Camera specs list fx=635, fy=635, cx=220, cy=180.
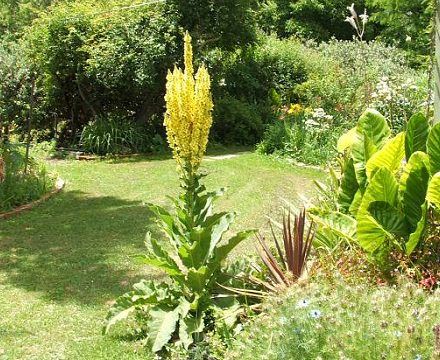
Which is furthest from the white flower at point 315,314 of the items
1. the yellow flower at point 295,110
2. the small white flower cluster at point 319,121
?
the yellow flower at point 295,110

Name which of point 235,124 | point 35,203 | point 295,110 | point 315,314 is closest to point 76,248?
point 35,203

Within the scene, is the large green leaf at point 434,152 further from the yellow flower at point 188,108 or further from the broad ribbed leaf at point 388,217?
the yellow flower at point 188,108

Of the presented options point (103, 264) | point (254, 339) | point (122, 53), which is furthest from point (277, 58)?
point (254, 339)

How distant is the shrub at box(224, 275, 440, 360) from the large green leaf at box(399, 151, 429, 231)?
626 mm

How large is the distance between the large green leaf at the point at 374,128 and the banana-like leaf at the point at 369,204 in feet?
2.81

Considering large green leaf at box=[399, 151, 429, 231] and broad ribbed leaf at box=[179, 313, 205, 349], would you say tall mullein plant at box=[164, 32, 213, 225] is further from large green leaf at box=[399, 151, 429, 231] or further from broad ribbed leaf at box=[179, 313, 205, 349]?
large green leaf at box=[399, 151, 429, 231]

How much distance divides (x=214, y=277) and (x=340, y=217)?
1.06 meters

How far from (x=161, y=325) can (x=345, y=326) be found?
5.69 feet

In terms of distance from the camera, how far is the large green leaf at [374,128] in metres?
5.11

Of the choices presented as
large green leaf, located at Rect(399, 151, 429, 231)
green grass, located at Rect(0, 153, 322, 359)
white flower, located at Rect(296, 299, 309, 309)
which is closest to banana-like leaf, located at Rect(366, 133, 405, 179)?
large green leaf, located at Rect(399, 151, 429, 231)

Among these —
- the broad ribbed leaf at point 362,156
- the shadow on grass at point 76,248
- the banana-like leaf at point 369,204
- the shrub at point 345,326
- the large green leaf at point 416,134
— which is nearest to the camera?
the shrub at point 345,326

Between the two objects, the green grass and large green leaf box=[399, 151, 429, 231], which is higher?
large green leaf box=[399, 151, 429, 231]

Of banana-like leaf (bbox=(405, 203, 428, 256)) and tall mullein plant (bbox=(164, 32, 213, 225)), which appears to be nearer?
banana-like leaf (bbox=(405, 203, 428, 256))

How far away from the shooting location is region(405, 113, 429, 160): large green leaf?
4.73m
